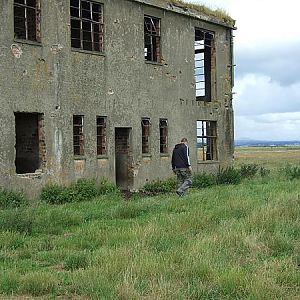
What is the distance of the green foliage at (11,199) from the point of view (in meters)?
15.2

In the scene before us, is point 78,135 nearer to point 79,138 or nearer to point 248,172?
point 79,138

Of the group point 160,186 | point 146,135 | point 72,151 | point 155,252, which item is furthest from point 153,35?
Result: point 155,252

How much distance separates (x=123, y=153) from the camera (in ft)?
68.9

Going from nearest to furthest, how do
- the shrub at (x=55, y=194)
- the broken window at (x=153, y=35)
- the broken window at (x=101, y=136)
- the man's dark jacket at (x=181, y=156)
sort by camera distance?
the shrub at (x=55, y=194)
the man's dark jacket at (x=181, y=156)
the broken window at (x=101, y=136)
the broken window at (x=153, y=35)

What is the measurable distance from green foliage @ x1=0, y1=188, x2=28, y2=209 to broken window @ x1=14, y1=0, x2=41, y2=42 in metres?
4.91

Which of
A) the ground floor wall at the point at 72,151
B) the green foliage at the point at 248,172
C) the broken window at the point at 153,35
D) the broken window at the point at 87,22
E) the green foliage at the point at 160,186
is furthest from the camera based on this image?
the green foliage at the point at 248,172

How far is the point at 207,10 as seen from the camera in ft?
80.9

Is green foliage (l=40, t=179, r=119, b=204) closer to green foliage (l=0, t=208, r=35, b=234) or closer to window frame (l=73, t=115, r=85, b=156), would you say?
window frame (l=73, t=115, r=85, b=156)

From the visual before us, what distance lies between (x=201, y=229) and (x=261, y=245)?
1.94 metres

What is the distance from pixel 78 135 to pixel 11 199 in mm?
3987

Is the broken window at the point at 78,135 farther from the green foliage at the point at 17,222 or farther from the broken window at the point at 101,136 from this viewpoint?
the green foliage at the point at 17,222

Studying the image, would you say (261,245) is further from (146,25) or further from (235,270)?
(146,25)

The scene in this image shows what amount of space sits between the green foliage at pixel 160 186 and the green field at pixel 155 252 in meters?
6.45

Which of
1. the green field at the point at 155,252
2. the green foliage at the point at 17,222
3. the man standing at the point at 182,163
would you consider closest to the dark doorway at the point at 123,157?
the man standing at the point at 182,163
